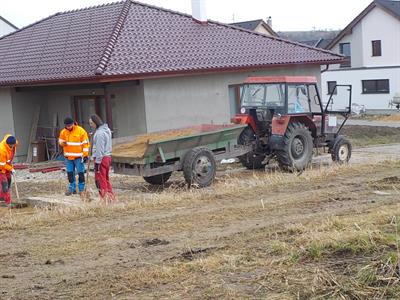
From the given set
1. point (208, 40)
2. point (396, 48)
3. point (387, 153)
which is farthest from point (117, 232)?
point (396, 48)

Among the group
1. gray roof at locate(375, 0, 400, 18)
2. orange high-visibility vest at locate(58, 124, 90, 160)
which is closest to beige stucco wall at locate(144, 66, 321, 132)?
orange high-visibility vest at locate(58, 124, 90, 160)

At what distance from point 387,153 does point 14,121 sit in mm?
12996

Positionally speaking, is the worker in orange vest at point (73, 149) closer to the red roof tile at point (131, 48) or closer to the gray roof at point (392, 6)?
the red roof tile at point (131, 48)

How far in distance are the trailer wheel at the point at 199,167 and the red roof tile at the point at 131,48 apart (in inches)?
226

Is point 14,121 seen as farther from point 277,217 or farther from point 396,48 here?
point 396,48

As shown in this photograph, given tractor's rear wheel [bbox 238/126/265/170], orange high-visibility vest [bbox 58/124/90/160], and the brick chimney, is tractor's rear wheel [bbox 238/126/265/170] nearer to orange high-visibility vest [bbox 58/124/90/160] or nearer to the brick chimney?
orange high-visibility vest [bbox 58/124/90/160]

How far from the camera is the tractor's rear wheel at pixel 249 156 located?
16.2 m

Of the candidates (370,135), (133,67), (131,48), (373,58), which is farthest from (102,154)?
(373,58)

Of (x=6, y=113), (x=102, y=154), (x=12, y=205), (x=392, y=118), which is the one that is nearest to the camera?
(x=102, y=154)

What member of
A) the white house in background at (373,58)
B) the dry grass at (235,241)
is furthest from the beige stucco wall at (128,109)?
the white house in background at (373,58)

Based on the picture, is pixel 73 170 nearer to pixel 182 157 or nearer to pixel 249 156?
pixel 182 157

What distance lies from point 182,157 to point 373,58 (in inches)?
1407

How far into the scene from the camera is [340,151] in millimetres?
17547

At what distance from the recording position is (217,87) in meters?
22.3
